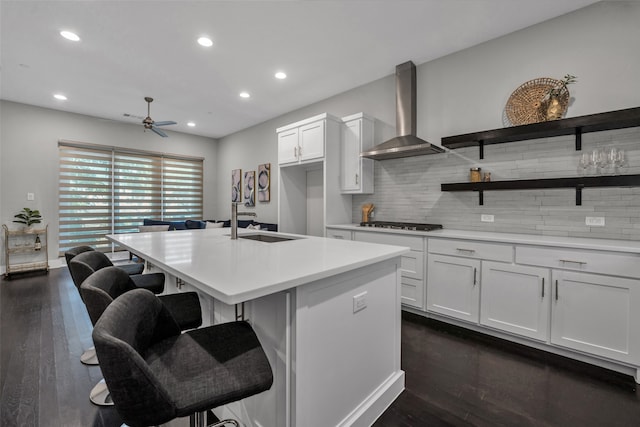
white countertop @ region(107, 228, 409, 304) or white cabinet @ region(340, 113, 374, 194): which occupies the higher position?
white cabinet @ region(340, 113, 374, 194)

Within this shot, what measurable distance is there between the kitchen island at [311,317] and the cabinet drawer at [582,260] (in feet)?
4.11

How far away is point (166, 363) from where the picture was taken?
0.99 meters

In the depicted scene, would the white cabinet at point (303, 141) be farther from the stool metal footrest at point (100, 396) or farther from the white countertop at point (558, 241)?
the stool metal footrest at point (100, 396)

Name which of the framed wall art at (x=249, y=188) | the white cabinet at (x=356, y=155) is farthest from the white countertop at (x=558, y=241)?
the framed wall art at (x=249, y=188)

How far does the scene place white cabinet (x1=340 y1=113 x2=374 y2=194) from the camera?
3.68 meters

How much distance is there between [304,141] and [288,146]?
38cm

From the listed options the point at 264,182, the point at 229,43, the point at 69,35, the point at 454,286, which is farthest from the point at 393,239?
the point at 69,35

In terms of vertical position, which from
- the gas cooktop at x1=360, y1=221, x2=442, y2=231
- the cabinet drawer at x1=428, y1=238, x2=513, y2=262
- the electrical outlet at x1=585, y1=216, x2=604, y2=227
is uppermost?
the electrical outlet at x1=585, y1=216, x2=604, y2=227

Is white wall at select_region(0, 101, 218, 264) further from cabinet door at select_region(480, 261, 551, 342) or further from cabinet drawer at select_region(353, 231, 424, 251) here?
cabinet door at select_region(480, 261, 551, 342)

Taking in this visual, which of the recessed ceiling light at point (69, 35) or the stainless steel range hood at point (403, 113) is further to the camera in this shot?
the stainless steel range hood at point (403, 113)

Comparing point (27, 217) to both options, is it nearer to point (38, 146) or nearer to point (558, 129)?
point (38, 146)

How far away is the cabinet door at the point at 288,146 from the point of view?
4152 millimetres

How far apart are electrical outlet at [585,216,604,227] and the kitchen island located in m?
1.91

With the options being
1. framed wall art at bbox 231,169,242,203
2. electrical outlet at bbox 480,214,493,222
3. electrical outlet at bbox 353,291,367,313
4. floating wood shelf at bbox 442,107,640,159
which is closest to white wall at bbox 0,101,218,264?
framed wall art at bbox 231,169,242,203
